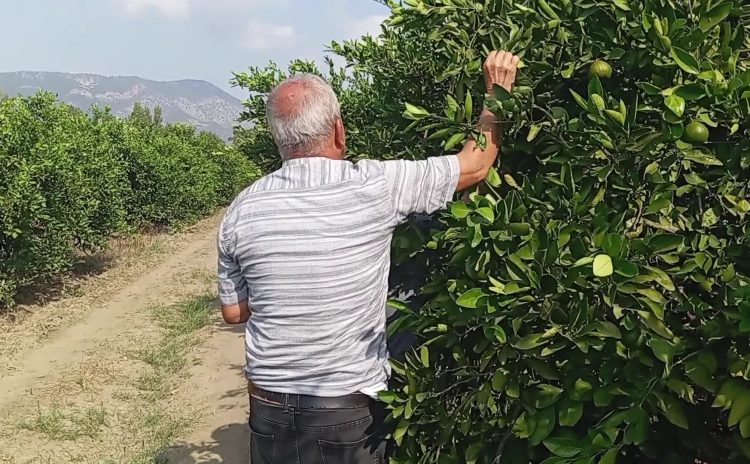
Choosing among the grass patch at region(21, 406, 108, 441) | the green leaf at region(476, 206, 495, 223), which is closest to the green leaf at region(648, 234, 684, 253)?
the green leaf at region(476, 206, 495, 223)

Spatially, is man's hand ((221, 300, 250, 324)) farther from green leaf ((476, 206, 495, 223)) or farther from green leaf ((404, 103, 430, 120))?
green leaf ((476, 206, 495, 223))

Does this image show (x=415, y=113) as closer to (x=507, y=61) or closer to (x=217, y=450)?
(x=507, y=61)

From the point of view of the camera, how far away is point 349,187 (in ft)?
6.89

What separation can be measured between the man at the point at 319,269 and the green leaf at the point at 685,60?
2.25 feet

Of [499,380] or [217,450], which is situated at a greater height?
[499,380]

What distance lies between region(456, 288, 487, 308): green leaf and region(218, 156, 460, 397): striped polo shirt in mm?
462

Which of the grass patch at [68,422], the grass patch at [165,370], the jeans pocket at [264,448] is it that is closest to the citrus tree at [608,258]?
the jeans pocket at [264,448]

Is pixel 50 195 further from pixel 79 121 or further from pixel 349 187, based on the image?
pixel 349 187

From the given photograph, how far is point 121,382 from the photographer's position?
6668 mm

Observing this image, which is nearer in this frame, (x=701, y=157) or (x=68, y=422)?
(x=701, y=157)

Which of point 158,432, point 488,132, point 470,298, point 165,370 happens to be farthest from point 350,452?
point 165,370

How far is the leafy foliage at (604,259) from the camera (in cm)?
145

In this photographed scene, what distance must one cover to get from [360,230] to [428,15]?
0.65 meters

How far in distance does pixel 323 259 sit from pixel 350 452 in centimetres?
60
